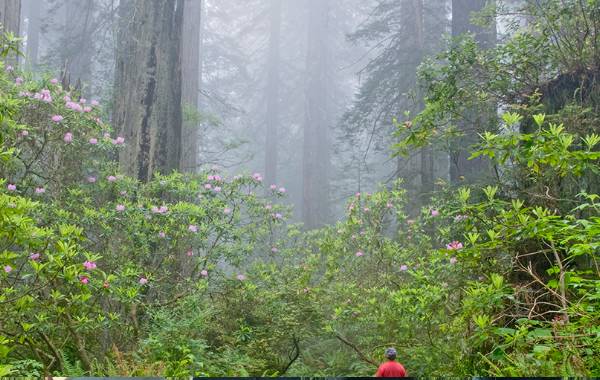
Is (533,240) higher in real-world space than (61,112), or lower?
lower

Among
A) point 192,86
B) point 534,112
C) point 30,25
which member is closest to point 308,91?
point 30,25

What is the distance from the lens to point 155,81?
28.1 ft

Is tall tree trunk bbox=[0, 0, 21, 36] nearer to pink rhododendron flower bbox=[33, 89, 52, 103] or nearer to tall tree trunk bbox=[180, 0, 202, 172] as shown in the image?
pink rhododendron flower bbox=[33, 89, 52, 103]

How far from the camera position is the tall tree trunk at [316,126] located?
25091 mm

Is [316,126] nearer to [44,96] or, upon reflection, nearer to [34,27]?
[34,27]

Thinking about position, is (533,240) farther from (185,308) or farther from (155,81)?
(155,81)

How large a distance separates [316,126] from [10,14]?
1959cm

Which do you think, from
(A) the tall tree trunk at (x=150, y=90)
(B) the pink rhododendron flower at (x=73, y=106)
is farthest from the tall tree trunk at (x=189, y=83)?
(B) the pink rhododendron flower at (x=73, y=106)

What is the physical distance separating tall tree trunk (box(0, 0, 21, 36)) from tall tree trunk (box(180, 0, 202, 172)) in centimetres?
285

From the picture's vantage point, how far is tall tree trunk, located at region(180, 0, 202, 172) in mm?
11320

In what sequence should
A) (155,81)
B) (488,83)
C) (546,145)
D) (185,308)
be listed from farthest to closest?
(155,81)
(488,83)
(185,308)
(546,145)

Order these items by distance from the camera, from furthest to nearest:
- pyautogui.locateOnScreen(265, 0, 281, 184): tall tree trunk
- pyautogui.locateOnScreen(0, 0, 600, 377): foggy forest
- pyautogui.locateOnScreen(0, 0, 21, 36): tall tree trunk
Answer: pyautogui.locateOnScreen(265, 0, 281, 184): tall tree trunk, pyautogui.locateOnScreen(0, 0, 21, 36): tall tree trunk, pyautogui.locateOnScreen(0, 0, 600, 377): foggy forest

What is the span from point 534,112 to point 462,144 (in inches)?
200

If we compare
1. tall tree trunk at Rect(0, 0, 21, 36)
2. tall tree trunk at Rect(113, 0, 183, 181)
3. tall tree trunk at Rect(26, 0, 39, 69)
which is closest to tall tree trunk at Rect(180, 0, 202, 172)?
tall tree trunk at Rect(113, 0, 183, 181)
